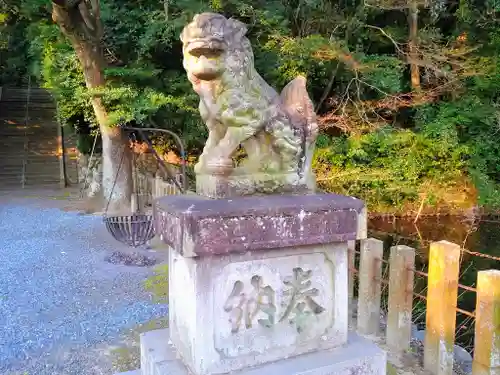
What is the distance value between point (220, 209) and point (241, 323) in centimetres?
66

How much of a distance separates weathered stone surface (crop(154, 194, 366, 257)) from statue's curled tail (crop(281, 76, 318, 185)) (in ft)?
0.77

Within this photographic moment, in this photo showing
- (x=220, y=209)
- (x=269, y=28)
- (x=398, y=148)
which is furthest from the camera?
(x=398, y=148)

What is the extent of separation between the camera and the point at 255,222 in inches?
92.4

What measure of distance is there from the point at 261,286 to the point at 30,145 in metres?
17.4

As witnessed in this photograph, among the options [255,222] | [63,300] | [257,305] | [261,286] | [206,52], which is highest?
[206,52]

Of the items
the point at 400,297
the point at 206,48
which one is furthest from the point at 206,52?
the point at 400,297

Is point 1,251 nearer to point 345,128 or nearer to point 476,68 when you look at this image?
point 345,128

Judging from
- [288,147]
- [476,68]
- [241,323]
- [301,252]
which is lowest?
[241,323]

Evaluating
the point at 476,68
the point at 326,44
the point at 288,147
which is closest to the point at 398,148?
the point at 476,68

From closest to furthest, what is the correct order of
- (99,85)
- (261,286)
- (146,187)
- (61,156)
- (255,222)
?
(255,222) < (261,286) < (99,85) < (146,187) < (61,156)

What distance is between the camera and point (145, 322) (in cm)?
482

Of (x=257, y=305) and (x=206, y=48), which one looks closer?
(x=206, y=48)

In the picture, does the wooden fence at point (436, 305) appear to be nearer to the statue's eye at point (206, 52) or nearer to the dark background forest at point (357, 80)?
the statue's eye at point (206, 52)

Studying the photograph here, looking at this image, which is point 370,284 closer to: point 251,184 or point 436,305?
point 436,305
